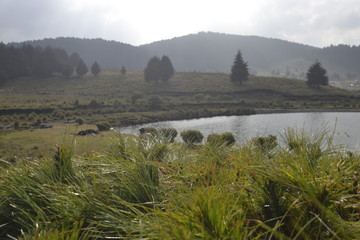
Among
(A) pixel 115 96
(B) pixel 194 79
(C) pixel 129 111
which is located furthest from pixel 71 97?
(B) pixel 194 79

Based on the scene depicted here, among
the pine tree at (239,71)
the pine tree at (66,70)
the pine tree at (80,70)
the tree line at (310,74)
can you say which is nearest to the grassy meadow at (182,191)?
the pine tree at (239,71)

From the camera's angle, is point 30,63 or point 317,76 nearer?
point 317,76

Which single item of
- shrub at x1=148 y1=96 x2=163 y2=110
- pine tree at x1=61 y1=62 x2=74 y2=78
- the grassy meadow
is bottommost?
shrub at x1=148 y1=96 x2=163 y2=110

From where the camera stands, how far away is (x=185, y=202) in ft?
6.50

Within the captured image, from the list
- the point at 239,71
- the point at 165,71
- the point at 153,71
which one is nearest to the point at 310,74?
the point at 239,71

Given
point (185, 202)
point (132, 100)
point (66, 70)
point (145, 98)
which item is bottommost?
point (132, 100)

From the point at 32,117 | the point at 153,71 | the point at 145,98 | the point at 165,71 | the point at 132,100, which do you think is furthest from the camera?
the point at 165,71

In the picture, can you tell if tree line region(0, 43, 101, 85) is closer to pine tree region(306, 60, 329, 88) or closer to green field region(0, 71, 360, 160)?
green field region(0, 71, 360, 160)

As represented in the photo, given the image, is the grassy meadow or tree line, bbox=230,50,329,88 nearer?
the grassy meadow

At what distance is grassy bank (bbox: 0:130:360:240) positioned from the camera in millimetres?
1854

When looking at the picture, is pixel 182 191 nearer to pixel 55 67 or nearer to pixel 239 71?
pixel 239 71

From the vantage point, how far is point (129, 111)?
73375 mm

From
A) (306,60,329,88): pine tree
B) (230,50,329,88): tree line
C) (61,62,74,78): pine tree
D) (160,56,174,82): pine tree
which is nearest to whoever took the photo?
(306,60,329,88): pine tree

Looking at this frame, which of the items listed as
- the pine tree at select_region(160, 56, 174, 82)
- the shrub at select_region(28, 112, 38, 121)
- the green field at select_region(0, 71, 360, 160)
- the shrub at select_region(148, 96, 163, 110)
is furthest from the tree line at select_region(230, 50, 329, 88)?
the shrub at select_region(28, 112, 38, 121)
